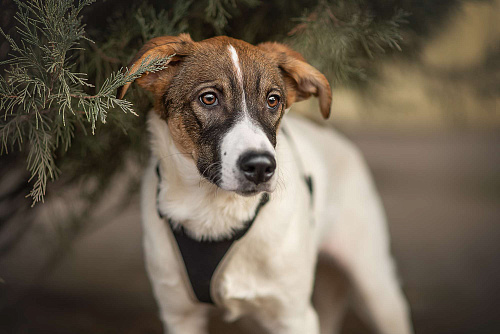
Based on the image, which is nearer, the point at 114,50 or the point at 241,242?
the point at 241,242

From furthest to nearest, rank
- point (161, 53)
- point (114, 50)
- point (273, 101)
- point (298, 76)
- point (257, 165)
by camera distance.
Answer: point (114, 50) → point (298, 76) → point (273, 101) → point (161, 53) → point (257, 165)

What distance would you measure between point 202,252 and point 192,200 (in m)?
0.21

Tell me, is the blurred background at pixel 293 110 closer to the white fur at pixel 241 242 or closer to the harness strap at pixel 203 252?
the white fur at pixel 241 242

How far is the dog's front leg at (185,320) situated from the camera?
219 cm

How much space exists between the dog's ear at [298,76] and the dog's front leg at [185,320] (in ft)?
3.26

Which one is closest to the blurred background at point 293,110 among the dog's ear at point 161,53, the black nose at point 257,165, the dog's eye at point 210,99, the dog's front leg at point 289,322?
the dog's ear at point 161,53

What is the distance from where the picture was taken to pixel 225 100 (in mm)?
1815

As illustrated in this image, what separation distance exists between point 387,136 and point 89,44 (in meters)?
7.63

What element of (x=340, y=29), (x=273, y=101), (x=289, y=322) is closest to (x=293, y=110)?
(x=340, y=29)

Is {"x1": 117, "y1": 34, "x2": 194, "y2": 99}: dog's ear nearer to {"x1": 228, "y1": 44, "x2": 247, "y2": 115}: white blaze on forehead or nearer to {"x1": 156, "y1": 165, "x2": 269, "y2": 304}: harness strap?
{"x1": 228, "y1": 44, "x2": 247, "y2": 115}: white blaze on forehead

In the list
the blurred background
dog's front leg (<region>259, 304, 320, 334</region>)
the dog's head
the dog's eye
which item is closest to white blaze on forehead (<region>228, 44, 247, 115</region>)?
the dog's head

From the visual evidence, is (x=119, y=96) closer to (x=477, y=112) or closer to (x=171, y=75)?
(x=171, y=75)

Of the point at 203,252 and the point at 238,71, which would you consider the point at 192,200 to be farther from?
the point at 238,71

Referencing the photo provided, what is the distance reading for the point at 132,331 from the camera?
11.1 ft
